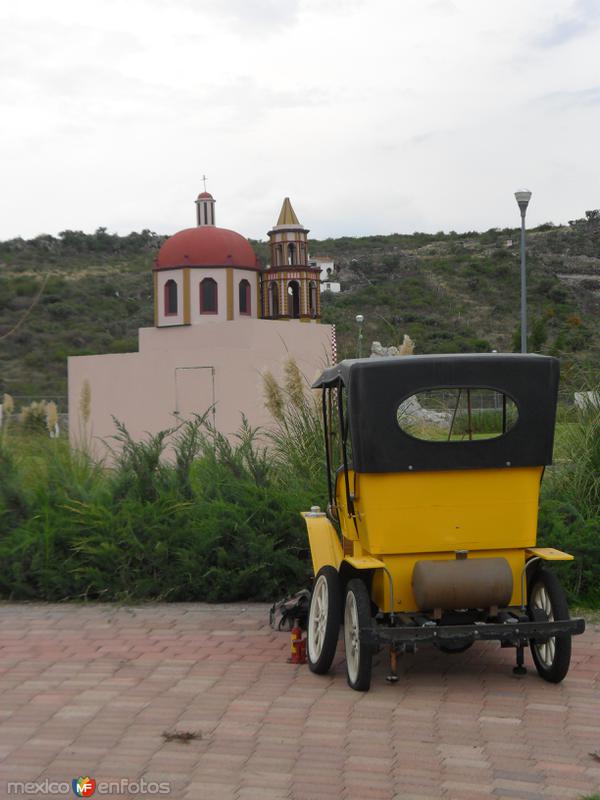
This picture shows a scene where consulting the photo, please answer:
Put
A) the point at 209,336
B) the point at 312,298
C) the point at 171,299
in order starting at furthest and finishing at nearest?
1. the point at 312,298
2. the point at 171,299
3. the point at 209,336

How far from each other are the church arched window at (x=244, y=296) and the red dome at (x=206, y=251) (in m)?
0.55

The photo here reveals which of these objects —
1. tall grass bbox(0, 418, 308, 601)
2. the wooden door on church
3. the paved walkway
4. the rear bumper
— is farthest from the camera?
the wooden door on church

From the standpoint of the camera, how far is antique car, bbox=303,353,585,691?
5.64 meters

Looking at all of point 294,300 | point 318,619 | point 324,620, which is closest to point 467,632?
point 324,620

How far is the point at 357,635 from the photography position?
18.4 feet

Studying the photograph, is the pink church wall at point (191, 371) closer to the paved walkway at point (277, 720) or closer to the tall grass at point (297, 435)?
the tall grass at point (297, 435)

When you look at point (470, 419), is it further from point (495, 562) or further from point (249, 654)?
point (249, 654)

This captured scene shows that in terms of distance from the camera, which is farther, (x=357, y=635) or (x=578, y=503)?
(x=578, y=503)

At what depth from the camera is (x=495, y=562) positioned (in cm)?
575

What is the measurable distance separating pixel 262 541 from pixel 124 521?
1.14 meters

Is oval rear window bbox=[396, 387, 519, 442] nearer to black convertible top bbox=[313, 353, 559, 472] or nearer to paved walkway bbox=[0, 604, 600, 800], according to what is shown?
black convertible top bbox=[313, 353, 559, 472]

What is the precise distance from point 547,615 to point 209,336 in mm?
24092

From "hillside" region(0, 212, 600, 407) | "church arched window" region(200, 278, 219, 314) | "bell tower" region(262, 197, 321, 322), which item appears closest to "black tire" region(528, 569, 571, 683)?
"church arched window" region(200, 278, 219, 314)

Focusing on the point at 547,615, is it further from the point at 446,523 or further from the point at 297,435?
the point at 297,435
